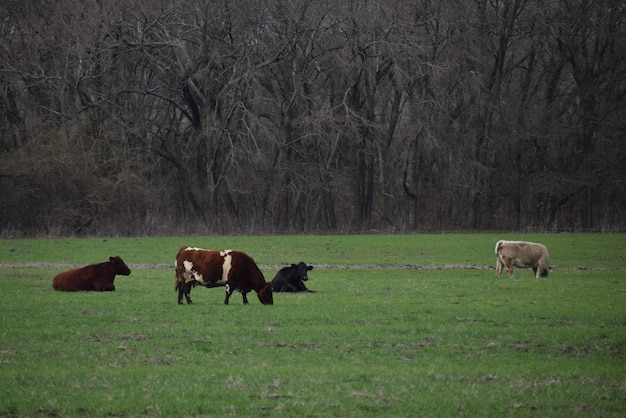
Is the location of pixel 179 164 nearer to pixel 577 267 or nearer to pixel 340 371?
pixel 577 267

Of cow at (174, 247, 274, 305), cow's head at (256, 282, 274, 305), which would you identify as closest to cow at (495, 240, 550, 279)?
cow's head at (256, 282, 274, 305)

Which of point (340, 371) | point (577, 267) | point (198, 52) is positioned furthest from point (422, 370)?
point (198, 52)

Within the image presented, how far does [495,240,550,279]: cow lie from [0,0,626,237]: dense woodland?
26.5 m

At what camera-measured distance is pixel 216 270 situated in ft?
63.6

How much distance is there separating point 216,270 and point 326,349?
19.5 ft

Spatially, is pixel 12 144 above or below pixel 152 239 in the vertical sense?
above

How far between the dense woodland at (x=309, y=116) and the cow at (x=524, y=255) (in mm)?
26479

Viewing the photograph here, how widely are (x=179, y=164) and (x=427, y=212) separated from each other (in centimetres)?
Answer: 1573

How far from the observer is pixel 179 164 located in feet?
189

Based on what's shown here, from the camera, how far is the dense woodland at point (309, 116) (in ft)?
172

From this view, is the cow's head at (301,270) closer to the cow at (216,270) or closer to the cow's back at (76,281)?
the cow at (216,270)

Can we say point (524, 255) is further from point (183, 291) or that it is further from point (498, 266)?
point (183, 291)

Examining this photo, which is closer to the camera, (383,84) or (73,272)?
(73,272)

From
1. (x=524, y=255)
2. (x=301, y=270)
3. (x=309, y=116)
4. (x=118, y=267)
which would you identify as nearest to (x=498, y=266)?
(x=524, y=255)
